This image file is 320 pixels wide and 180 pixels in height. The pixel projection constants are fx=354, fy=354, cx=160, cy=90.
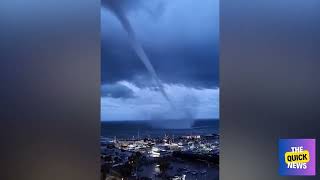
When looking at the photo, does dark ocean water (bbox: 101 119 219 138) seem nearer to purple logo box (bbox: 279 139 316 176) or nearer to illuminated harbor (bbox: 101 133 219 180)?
illuminated harbor (bbox: 101 133 219 180)

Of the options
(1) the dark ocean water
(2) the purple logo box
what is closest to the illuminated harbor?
(1) the dark ocean water

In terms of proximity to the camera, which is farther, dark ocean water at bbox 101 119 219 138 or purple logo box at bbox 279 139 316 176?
dark ocean water at bbox 101 119 219 138

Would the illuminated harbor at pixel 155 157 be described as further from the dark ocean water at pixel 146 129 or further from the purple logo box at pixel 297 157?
the purple logo box at pixel 297 157

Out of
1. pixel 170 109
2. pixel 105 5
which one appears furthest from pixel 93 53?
pixel 170 109

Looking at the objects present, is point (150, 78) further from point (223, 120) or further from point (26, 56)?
point (26, 56)

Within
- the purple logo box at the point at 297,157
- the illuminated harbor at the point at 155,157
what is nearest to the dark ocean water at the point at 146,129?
the illuminated harbor at the point at 155,157

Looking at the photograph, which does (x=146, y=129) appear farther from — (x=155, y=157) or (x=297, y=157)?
(x=297, y=157)
